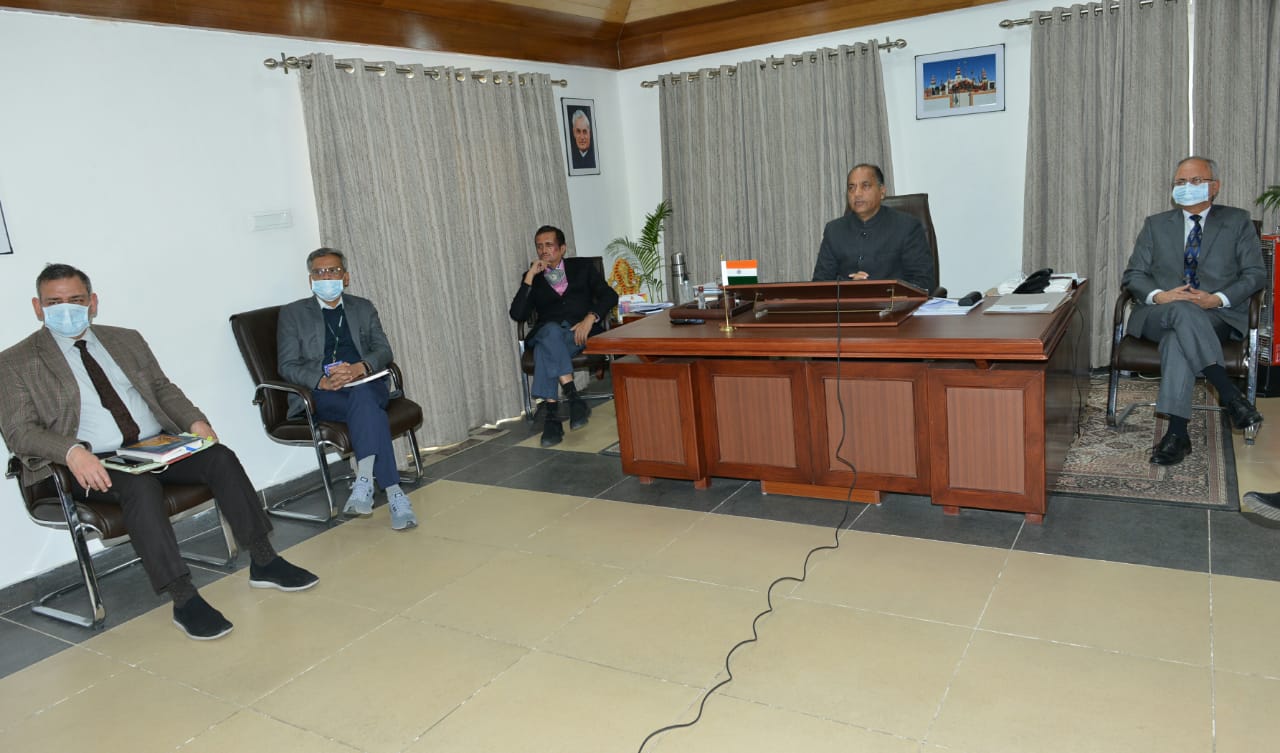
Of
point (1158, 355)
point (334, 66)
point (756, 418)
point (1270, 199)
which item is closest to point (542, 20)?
point (334, 66)

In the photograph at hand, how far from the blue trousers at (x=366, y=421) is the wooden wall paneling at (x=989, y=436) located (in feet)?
7.69

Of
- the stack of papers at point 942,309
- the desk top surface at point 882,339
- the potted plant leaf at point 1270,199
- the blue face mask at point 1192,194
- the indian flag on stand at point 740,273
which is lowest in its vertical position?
the desk top surface at point 882,339

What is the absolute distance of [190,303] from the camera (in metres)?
3.91

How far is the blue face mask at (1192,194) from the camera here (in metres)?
3.85

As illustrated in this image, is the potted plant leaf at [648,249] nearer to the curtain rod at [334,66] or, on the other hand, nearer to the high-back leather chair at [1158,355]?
the curtain rod at [334,66]

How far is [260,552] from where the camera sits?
3283 mm

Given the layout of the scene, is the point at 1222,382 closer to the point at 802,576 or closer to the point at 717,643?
the point at 802,576

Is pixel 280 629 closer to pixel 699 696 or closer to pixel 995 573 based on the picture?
pixel 699 696

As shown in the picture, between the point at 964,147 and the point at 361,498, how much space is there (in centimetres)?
421

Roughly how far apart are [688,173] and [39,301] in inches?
167

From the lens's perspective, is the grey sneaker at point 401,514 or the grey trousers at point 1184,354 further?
the grey sneaker at point 401,514

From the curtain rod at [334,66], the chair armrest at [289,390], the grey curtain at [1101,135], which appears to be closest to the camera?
the chair armrest at [289,390]

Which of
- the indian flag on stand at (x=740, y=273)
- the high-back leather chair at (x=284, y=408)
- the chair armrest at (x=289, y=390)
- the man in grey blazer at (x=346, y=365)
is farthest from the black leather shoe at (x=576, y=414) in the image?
the indian flag on stand at (x=740, y=273)

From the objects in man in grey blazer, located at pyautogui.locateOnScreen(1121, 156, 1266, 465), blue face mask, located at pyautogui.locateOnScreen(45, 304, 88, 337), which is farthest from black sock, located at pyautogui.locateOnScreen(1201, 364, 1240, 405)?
blue face mask, located at pyautogui.locateOnScreen(45, 304, 88, 337)
